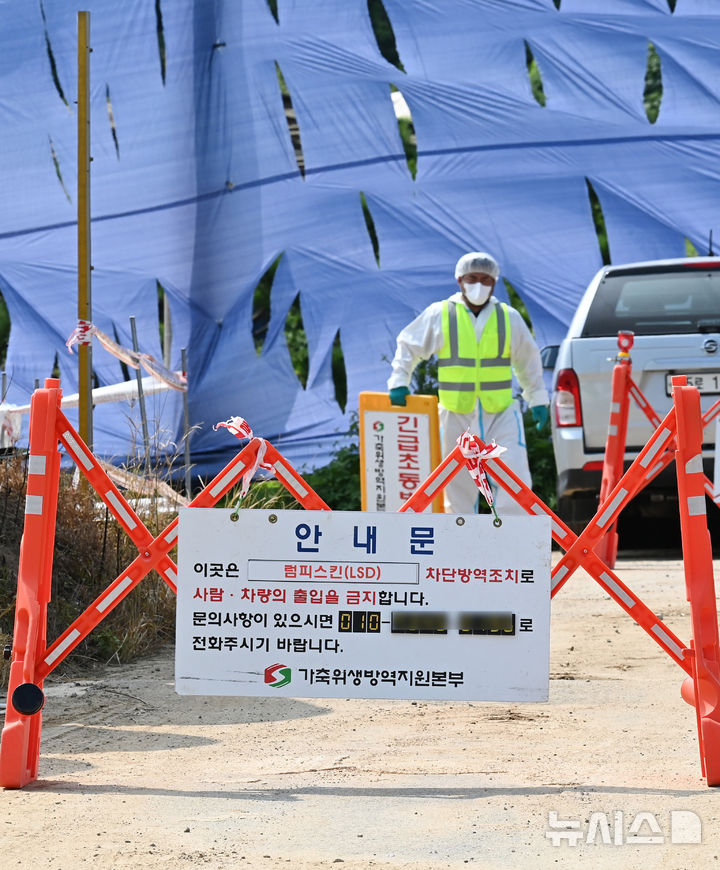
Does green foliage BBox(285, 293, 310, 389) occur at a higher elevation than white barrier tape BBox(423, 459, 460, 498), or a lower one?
higher

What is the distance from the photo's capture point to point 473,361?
902cm

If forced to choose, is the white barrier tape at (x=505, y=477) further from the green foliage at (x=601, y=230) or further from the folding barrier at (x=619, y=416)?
the green foliage at (x=601, y=230)

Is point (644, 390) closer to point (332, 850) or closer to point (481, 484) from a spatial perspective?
point (481, 484)

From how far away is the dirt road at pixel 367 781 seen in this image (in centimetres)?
359

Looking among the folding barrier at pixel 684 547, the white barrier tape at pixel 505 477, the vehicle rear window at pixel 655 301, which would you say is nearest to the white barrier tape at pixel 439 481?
the folding barrier at pixel 684 547

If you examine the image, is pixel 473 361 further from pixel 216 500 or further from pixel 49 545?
pixel 49 545

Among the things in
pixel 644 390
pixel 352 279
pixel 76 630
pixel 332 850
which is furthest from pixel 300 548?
pixel 352 279

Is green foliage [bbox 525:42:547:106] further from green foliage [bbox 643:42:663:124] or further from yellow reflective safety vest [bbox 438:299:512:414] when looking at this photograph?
yellow reflective safety vest [bbox 438:299:512:414]

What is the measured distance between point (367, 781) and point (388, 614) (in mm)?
494

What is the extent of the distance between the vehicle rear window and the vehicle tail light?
329 millimetres

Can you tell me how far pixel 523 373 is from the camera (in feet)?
30.6

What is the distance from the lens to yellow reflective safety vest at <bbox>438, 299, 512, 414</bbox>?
9023 millimetres

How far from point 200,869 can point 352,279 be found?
470 inches

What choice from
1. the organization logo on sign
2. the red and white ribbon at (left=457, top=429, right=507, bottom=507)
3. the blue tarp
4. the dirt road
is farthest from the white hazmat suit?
the blue tarp
